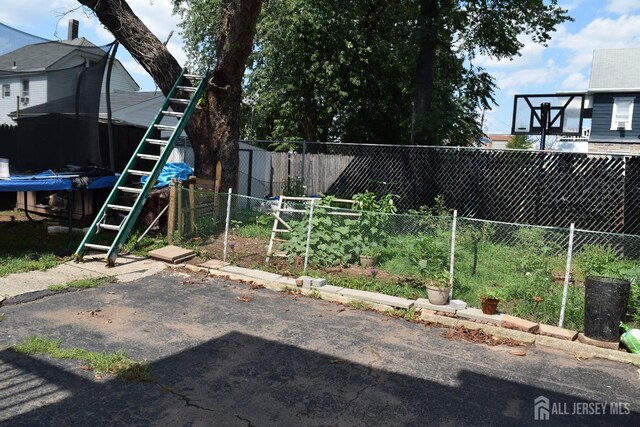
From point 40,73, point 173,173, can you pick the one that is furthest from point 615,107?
point 40,73

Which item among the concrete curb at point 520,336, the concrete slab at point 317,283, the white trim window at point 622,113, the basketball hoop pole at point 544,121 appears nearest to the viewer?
the concrete curb at point 520,336

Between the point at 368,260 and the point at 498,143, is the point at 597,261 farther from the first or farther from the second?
the point at 498,143

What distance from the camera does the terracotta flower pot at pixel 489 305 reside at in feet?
20.3

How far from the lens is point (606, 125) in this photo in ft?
87.6

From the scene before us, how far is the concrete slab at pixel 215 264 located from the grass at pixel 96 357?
3333mm

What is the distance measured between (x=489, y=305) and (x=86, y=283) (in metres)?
5.36

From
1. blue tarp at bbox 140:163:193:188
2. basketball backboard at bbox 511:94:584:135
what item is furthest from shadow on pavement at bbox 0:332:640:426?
basketball backboard at bbox 511:94:584:135

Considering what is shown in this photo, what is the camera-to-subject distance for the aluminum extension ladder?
8.16 m

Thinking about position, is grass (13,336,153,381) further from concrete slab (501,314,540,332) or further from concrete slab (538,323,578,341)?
concrete slab (538,323,578,341)

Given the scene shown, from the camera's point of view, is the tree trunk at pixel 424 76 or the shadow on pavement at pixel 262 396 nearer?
the shadow on pavement at pixel 262 396

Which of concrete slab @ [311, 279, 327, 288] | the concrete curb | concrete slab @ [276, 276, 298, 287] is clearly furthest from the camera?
concrete slab @ [276, 276, 298, 287]

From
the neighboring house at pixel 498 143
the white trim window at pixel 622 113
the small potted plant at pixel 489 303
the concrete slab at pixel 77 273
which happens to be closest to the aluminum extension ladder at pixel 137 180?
the concrete slab at pixel 77 273

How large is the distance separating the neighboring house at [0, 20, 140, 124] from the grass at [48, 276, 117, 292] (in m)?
4.13

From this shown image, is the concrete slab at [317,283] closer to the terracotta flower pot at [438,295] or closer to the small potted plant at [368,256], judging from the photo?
the small potted plant at [368,256]
